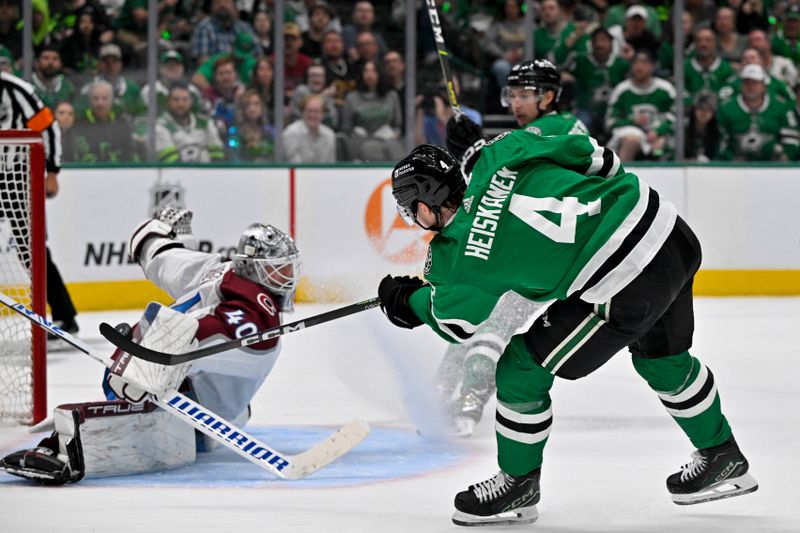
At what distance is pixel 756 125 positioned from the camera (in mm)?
8203

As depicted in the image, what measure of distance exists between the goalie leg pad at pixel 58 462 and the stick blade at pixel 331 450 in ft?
1.78

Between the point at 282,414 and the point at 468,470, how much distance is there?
1.03m

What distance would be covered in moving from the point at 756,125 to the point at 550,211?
577cm


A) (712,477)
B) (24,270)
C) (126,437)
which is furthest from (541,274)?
(24,270)

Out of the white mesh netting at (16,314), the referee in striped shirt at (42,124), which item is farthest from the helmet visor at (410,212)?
the referee in striped shirt at (42,124)

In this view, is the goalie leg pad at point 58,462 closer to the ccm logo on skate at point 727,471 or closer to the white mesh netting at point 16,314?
the white mesh netting at point 16,314

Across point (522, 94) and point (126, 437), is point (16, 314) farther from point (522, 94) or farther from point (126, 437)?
point (522, 94)

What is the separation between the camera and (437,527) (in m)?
3.01

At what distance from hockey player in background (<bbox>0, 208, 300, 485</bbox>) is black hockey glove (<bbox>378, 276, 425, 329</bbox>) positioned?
0.71m

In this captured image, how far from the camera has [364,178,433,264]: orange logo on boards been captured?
7.45 metres

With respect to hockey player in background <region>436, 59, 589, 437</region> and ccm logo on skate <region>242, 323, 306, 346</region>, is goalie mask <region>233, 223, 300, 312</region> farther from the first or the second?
hockey player in background <region>436, 59, 589, 437</region>

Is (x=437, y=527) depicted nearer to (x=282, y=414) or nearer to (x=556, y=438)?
(x=556, y=438)

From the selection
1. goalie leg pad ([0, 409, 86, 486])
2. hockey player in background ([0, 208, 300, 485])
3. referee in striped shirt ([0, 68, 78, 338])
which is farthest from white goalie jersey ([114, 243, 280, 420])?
referee in striped shirt ([0, 68, 78, 338])

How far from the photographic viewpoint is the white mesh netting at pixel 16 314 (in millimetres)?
4348
